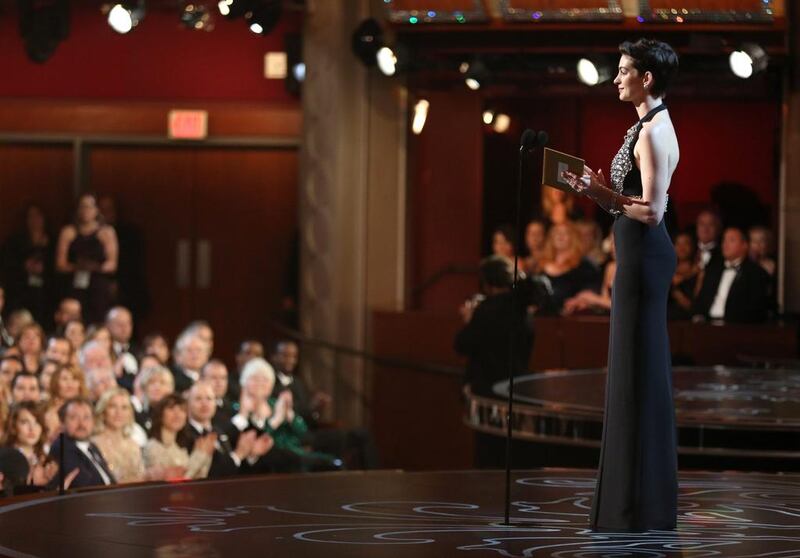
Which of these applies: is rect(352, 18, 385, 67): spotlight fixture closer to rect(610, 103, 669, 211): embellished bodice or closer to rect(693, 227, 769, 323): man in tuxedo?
rect(693, 227, 769, 323): man in tuxedo

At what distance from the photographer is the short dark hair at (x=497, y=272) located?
768cm

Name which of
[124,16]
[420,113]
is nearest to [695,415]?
[124,16]

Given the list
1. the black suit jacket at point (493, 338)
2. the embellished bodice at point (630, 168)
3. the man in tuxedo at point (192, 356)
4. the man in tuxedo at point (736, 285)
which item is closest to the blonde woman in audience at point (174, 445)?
the black suit jacket at point (493, 338)

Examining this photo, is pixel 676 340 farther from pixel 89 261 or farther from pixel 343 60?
pixel 89 261

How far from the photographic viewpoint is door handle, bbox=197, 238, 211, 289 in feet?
47.1

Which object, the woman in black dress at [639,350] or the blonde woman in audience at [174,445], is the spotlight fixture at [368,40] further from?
the woman in black dress at [639,350]

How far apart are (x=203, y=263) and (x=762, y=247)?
18.4ft

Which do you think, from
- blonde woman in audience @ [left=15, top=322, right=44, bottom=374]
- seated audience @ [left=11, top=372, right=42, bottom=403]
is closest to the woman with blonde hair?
blonde woman in audience @ [left=15, top=322, right=44, bottom=374]

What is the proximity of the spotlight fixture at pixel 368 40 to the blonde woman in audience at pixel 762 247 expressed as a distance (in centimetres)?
276

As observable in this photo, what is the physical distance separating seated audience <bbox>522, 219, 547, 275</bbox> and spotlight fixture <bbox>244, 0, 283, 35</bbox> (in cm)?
277

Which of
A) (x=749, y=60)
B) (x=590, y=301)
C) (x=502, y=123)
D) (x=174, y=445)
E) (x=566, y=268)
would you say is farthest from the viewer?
(x=502, y=123)

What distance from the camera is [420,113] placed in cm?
1166

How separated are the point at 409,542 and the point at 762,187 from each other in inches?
347

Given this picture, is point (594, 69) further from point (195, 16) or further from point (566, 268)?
point (195, 16)
